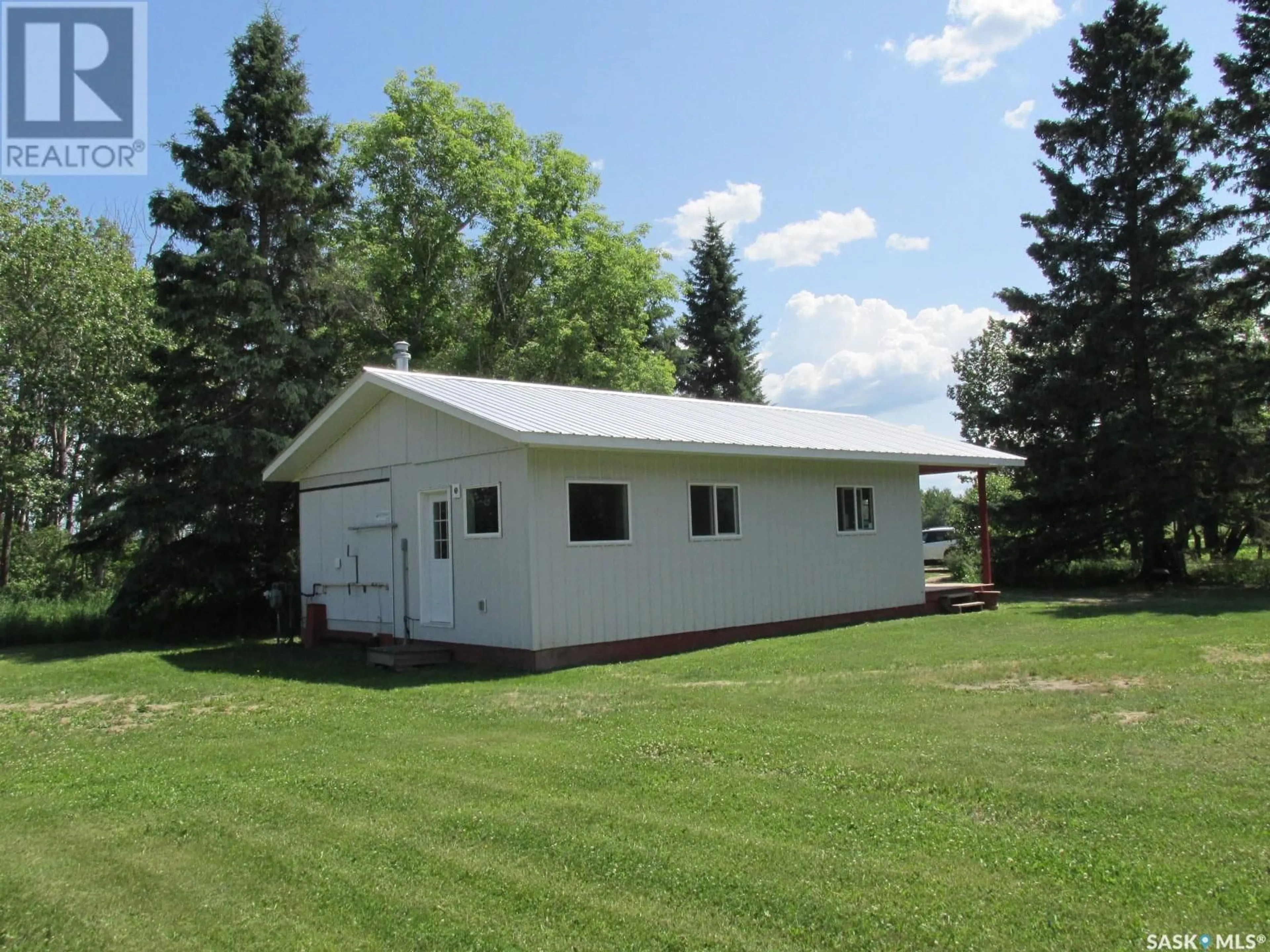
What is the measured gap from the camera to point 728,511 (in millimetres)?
14312

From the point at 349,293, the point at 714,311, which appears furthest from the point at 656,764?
the point at 714,311

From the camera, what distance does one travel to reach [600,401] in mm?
15664

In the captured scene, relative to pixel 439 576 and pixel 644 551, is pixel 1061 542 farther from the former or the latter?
pixel 439 576

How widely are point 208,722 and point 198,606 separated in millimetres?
11751

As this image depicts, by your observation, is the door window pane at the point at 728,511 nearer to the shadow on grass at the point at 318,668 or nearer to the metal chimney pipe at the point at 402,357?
the shadow on grass at the point at 318,668

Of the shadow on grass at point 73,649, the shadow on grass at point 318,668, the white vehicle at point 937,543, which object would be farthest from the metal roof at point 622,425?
the white vehicle at point 937,543

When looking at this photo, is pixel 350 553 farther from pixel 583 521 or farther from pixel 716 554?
pixel 716 554

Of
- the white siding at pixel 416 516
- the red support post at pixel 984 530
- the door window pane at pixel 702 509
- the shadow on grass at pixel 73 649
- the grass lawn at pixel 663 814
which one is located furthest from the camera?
the red support post at pixel 984 530

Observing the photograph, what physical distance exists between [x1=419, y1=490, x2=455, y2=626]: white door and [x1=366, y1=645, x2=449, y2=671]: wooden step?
51 centimetres

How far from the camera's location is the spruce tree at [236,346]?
746 inches

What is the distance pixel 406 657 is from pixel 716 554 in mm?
4508

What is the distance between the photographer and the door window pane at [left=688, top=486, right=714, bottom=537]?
45.4 feet

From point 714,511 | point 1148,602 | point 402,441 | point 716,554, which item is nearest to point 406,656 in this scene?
point 402,441

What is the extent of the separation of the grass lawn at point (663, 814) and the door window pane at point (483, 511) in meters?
2.83
